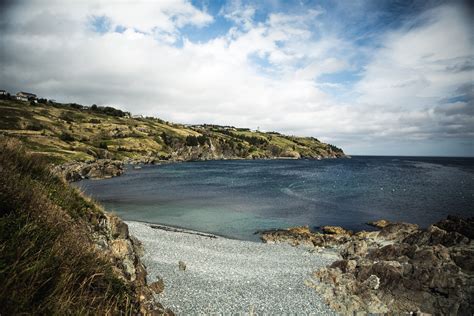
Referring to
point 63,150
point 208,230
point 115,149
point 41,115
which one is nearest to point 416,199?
point 208,230

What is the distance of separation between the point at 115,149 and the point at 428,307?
496ft

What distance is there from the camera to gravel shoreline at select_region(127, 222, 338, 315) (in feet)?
52.5

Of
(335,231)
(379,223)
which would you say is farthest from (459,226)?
(379,223)

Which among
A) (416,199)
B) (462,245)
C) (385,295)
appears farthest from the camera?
(416,199)

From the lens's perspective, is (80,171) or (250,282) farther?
(80,171)

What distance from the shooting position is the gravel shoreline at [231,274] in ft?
52.5

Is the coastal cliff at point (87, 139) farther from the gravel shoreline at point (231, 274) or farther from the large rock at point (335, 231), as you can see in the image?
the large rock at point (335, 231)

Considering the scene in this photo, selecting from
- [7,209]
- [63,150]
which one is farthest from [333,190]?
[63,150]

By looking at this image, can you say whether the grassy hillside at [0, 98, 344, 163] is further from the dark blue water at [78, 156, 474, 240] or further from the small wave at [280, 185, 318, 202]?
the small wave at [280, 185, 318, 202]

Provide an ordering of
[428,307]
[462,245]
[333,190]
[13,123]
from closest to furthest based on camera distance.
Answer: [428,307]
[462,245]
[333,190]
[13,123]

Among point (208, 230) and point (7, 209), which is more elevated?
point (7, 209)

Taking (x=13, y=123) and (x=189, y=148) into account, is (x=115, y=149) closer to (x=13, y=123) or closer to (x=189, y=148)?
(x=13, y=123)

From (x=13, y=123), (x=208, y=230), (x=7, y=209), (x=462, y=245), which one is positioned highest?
(x=13, y=123)

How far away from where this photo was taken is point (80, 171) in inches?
3312
